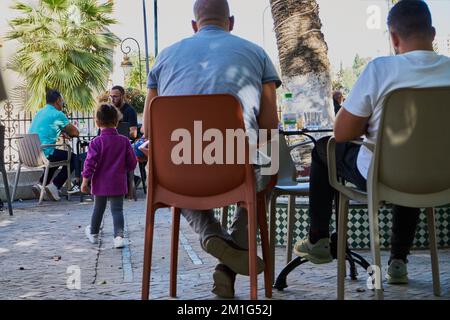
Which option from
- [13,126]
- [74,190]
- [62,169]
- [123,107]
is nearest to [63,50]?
[13,126]

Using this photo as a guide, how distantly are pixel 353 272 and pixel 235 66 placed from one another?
1576 millimetres

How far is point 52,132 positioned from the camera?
35.6 ft

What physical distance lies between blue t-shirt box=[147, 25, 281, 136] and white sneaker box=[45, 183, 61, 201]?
23.1 ft

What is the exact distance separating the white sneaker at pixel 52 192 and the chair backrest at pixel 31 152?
0.47 meters

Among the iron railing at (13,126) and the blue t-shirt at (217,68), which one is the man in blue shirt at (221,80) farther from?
the iron railing at (13,126)

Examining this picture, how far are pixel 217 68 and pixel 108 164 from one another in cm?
284

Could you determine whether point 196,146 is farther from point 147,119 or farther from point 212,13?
point 212,13

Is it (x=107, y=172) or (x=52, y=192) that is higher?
(x=107, y=172)

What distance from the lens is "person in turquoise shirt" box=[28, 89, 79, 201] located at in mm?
10836

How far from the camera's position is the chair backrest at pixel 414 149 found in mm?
3420

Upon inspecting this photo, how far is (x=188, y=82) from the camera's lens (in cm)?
407

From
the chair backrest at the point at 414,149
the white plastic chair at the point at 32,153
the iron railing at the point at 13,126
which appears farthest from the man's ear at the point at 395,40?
the iron railing at the point at 13,126

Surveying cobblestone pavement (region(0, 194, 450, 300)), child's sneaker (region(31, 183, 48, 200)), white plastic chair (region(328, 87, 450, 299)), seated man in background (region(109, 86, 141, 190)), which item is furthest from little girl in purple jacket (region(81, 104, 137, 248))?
seated man in background (region(109, 86, 141, 190))

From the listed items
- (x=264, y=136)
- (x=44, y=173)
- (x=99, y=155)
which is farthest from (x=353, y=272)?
(x=44, y=173)
